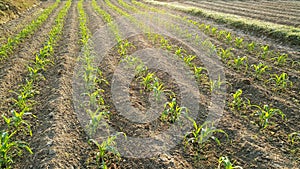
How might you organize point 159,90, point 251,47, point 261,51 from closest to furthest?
point 159,90, point 251,47, point 261,51

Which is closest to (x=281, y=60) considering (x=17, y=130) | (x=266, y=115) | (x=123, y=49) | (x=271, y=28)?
(x=266, y=115)

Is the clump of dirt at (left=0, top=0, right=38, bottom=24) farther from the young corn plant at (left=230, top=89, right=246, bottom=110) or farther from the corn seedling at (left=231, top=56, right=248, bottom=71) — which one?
the young corn plant at (left=230, top=89, right=246, bottom=110)

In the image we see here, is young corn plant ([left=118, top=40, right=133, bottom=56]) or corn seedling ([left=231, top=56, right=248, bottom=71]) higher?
young corn plant ([left=118, top=40, right=133, bottom=56])

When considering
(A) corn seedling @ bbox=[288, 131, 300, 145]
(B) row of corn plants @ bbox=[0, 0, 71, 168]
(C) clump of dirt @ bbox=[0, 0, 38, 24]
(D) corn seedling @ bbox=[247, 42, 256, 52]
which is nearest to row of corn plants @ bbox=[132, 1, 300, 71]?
(D) corn seedling @ bbox=[247, 42, 256, 52]

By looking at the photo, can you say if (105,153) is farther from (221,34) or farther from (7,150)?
(221,34)

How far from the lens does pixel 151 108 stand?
4500 millimetres

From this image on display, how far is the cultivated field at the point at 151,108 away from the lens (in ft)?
10.7

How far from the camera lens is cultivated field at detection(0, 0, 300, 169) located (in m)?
3.27

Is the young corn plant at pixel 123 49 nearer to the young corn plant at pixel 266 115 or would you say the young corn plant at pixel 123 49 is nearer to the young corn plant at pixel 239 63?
the young corn plant at pixel 239 63

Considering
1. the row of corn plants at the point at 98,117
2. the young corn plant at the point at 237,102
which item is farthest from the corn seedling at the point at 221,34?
the row of corn plants at the point at 98,117

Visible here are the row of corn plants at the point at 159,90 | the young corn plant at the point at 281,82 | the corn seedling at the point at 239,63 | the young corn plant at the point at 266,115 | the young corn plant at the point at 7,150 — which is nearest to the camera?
the young corn plant at the point at 7,150

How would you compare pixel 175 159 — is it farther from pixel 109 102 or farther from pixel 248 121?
pixel 109 102

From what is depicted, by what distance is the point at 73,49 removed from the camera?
7.65 meters

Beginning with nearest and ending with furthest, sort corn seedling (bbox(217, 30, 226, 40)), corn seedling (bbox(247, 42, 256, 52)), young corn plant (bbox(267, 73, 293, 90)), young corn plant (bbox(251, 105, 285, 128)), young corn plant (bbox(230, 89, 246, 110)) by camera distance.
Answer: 1. young corn plant (bbox(251, 105, 285, 128))
2. young corn plant (bbox(230, 89, 246, 110))
3. young corn plant (bbox(267, 73, 293, 90))
4. corn seedling (bbox(247, 42, 256, 52))
5. corn seedling (bbox(217, 30, 226, 40))
